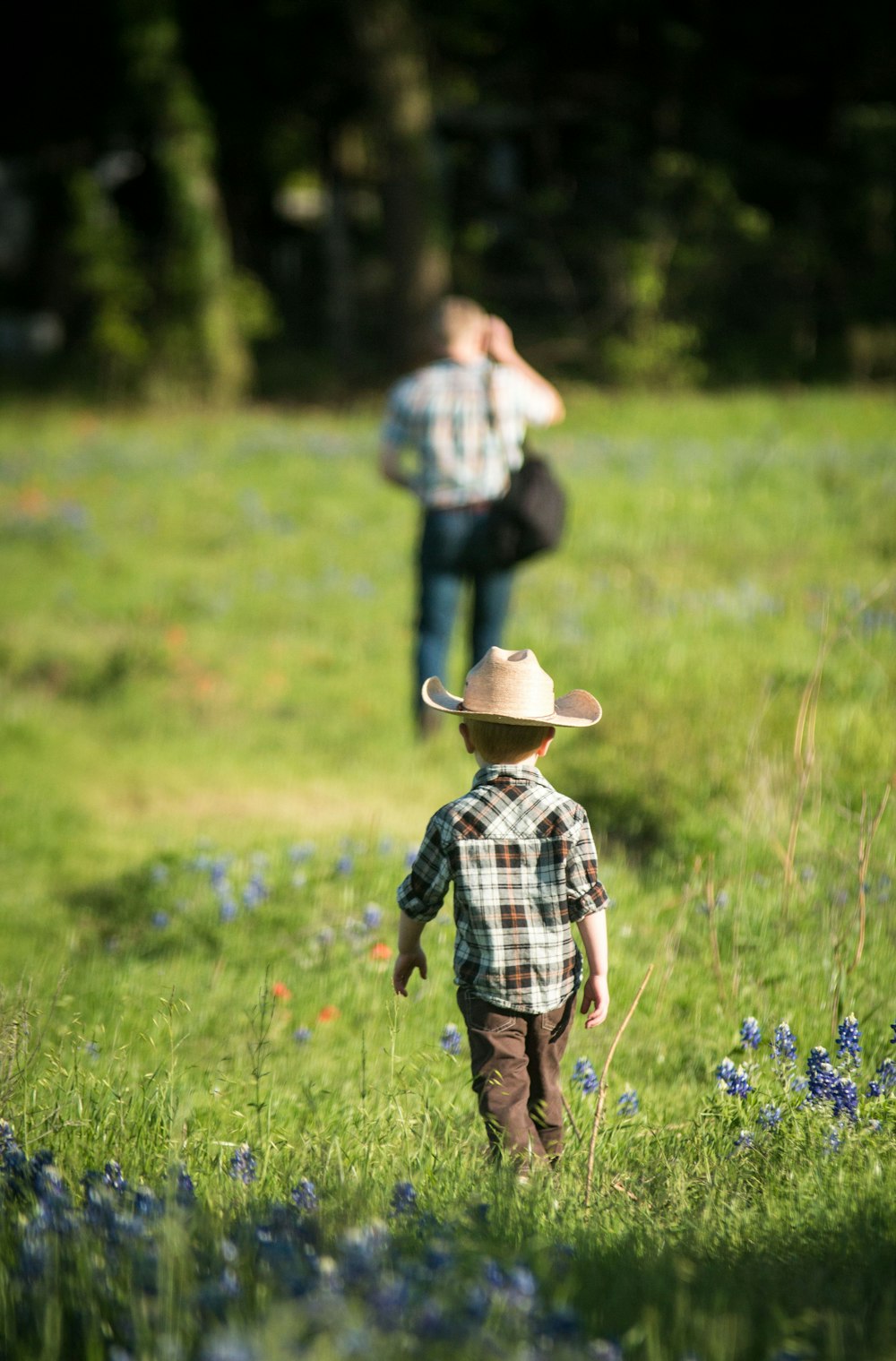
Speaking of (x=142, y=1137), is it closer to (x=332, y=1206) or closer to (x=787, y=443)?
(x=332, y=1206)

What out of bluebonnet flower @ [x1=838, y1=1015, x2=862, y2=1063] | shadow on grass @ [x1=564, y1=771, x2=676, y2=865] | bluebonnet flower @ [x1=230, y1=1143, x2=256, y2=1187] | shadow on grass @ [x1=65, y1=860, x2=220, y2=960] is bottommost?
shadow on grass @ [x1=65, y1=860, x2=220, y2=960]

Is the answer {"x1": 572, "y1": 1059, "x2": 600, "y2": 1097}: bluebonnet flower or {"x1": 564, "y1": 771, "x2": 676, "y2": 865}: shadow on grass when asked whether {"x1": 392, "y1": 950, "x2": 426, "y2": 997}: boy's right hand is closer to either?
{"x1": 572, "y1": 1059, "x2": 600, "y2": 1097}: bluebonnet flower

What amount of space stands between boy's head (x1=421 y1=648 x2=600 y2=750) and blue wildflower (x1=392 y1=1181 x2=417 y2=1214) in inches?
40.3

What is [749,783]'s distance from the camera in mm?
5004

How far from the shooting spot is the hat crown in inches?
119

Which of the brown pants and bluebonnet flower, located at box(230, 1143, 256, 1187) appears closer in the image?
bluebonnet flower, located at box(230, 1143, 256, 1187)

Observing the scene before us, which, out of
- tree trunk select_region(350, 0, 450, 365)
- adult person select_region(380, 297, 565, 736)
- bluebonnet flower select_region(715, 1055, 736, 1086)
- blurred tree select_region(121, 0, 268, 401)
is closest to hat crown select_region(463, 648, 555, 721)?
bluebonnet flower select_region(715, 1055, 736, 1086)

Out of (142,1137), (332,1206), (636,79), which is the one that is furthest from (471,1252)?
(636,79)

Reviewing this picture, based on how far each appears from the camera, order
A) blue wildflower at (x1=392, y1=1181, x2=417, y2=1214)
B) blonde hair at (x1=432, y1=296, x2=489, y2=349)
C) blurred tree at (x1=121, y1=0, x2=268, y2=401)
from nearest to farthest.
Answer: blue wildflower at (x1=392, y1=1181, x2=417, y2=1214), blonde hair at (x1=432, y1=296, x2=489, y2=349), blurred tree at (x1=121, y1=0, x2=268, y2=401)

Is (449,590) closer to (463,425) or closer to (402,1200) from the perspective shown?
(463,425)

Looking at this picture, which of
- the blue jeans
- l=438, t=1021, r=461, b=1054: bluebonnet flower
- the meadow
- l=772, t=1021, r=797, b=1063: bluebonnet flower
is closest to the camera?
the meadow

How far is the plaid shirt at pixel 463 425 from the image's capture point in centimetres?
655

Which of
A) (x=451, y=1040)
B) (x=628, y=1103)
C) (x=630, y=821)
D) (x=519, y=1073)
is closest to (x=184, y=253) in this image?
(x=630, y=821)

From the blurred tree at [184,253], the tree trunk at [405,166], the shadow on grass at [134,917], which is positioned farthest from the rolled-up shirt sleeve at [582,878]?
the blurred tree at [184,253]
